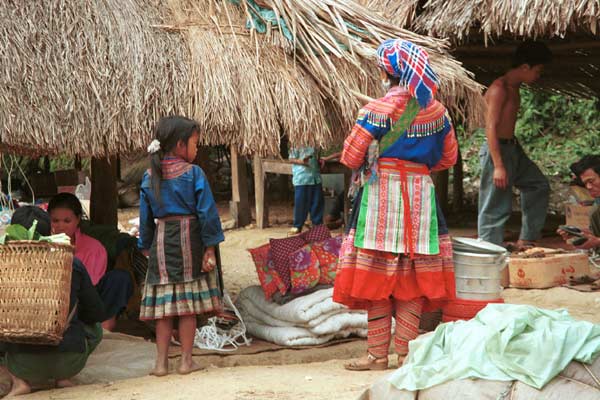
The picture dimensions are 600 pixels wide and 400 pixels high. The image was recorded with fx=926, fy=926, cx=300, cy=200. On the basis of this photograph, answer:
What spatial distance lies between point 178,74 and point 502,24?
2.99 m

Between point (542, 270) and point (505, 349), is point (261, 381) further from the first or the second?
point (542, 270)

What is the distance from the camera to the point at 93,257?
19.6ft

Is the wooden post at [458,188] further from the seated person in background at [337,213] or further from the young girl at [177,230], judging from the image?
the young girl at [177,230]

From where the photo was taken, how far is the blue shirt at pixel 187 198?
5.21 metres

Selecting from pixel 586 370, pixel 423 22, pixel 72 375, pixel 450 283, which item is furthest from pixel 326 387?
pixel 423 22

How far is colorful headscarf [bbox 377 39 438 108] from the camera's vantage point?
4871mm

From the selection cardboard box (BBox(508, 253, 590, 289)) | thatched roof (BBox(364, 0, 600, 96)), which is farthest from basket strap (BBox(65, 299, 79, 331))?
thatched roof (BBox(364, 0, 600, 96))

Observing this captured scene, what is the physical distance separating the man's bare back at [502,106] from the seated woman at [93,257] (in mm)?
3019

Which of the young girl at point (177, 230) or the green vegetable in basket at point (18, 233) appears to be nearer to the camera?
the green vegetable in basket at point (18, 233)

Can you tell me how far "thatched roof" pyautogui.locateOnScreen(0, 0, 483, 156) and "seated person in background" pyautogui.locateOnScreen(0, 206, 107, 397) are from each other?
689mm

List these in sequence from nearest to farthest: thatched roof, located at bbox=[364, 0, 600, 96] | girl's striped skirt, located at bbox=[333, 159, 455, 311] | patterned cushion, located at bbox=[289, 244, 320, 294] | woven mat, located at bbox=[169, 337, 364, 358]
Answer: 1. girl's striped skirt, located at bbox=[333, 159, 455, 311]
2. woven mat, located at bbox=[169, 337, 364, 358]
3. patterned cushion, located at bbox=[289, 244, 320, 294]
4. thatched roof, located at bbox=[364, 0, 600, 96]

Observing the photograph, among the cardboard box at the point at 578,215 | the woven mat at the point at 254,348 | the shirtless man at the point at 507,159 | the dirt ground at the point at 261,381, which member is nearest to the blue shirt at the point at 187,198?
Result: the dirt ground at the point at 261,381

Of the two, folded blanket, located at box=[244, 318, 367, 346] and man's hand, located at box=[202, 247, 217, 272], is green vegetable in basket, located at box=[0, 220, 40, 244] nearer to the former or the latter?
man's hand, located at box=[202, 247, 217, 272]

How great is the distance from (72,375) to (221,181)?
11.6 metres
